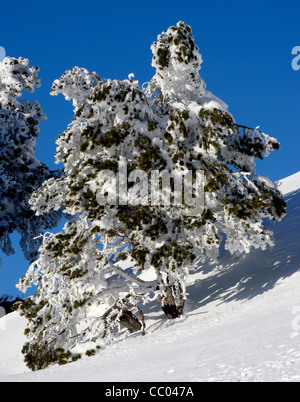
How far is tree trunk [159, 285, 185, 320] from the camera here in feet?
46.3

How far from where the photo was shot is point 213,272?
17672 mm

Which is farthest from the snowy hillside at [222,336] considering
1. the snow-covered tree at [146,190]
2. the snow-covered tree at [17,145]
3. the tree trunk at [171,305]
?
the snow-covered tree at [17,145]

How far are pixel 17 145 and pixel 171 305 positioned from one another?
10.1m

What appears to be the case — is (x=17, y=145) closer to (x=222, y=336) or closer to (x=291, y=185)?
(x=222, y=336)

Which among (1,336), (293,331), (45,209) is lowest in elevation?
(293,331)

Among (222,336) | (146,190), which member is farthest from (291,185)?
(222,336)

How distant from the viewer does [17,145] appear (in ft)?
66.3

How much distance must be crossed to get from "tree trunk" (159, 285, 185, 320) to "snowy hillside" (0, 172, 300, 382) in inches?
10.7

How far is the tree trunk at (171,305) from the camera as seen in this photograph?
14.1m

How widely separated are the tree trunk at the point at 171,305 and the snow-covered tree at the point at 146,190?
13.4 inches
